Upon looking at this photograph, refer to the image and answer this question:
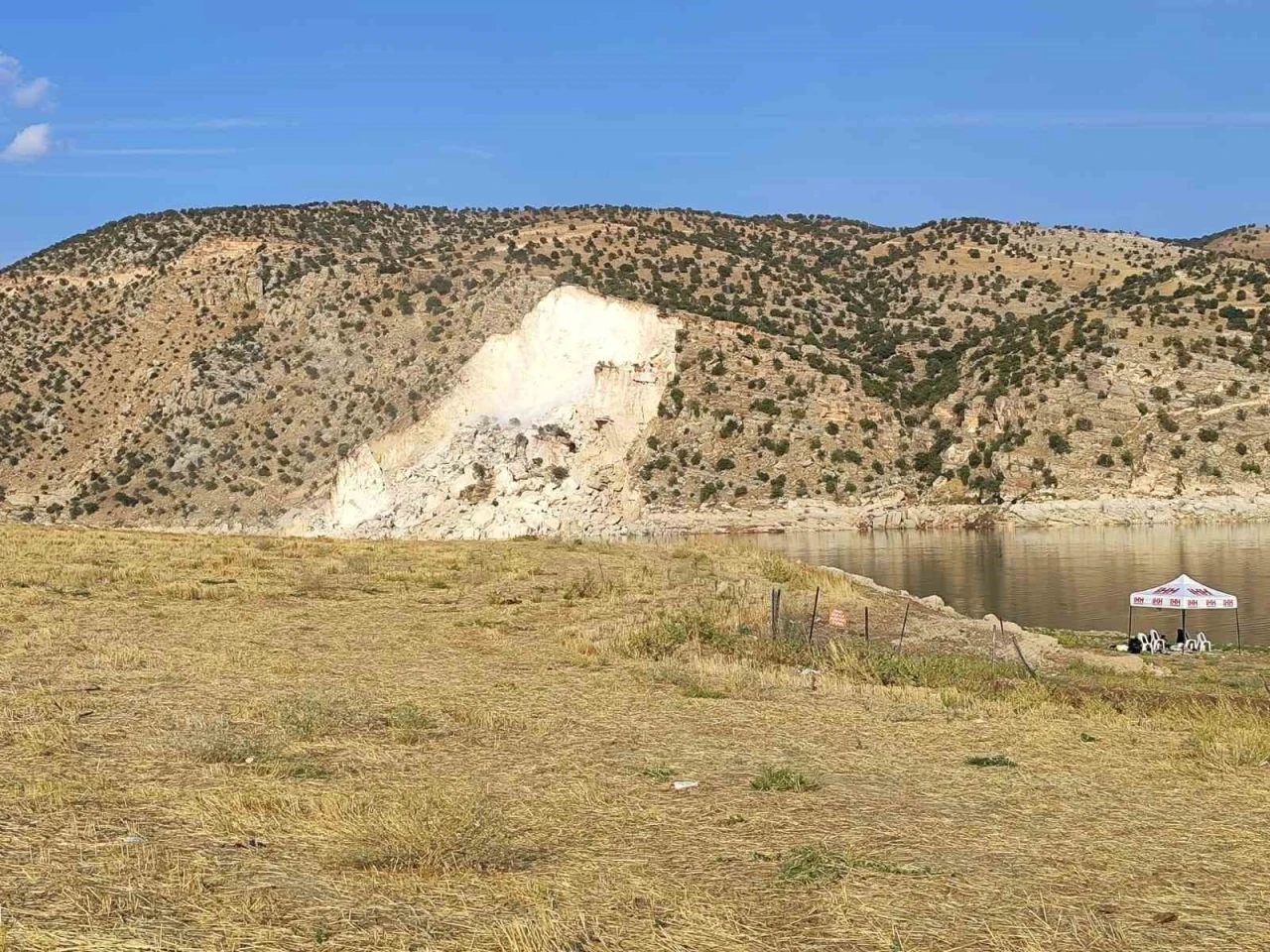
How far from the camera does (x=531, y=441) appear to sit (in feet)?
228

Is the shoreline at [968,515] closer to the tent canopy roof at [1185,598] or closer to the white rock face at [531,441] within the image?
the white rock face at [531,441]

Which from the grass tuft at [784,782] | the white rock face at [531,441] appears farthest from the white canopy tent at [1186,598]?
the white rock face at [531,441]

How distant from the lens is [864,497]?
233ft

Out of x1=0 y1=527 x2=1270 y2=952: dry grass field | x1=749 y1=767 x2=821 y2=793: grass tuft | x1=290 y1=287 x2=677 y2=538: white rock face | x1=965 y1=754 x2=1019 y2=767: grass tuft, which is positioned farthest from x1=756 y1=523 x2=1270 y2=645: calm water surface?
x1=749 y1=767 x2=821 y2=793: grass tuft

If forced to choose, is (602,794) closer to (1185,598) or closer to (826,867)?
(826,867)

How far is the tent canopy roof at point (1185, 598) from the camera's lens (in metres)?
27.7

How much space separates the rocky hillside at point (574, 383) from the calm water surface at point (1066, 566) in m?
7.72

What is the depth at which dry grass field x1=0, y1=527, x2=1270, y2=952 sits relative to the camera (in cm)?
623

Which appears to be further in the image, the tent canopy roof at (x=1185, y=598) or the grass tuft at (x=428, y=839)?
the tent canopy roof at (x=1185, y=598)

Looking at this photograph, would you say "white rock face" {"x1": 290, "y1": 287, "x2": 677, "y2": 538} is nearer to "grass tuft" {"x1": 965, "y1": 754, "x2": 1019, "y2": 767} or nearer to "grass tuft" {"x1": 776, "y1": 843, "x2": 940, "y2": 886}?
"grass tuft" {"x1": 965, "y1": 754, "x2": 1019, "y2": 767}

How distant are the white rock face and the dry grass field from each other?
44.5m

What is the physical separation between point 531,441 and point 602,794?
61.0 m

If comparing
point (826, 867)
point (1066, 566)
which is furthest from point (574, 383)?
point (826, 867)

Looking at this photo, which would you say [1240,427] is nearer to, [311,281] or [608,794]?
[311,281]
